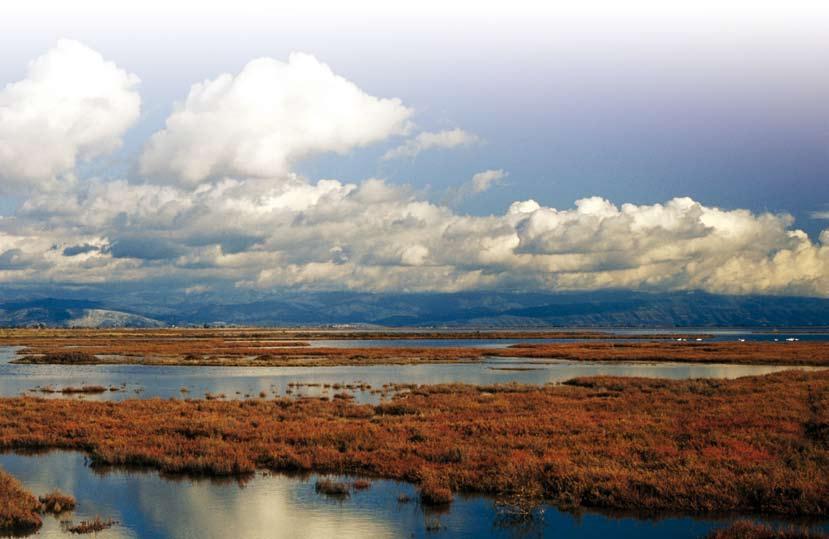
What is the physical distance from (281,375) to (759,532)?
211 feet

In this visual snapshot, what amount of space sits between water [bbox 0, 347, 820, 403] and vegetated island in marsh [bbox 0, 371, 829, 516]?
12158mm

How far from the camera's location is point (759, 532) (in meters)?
20.1

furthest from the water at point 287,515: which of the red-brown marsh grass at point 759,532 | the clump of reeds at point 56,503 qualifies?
the red-brown marsh grass at point 759,532

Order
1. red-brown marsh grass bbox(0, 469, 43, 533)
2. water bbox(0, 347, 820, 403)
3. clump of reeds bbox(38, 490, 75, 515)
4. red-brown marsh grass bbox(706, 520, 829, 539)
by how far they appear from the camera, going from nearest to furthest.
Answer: red-brown marsh grass bbox(706, 520, 829, 539)
red-brown marsh grass bbox(0, 469, 43, 533)
clump of reeds bbox(38, 490, 75, 515)
water bbox(0, 347, 820, 403)

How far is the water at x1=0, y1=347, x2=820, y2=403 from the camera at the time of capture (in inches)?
2391

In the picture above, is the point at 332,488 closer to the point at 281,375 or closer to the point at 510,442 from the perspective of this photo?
the point at 510,442

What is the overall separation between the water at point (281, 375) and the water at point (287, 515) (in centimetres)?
2735

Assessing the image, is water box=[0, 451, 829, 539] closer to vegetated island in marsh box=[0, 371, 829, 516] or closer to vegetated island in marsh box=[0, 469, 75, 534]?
vegetated island in marsh box=[0, 469, 75, 534]

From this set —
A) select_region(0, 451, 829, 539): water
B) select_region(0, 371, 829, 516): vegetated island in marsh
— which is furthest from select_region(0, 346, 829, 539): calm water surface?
select_region(0, 371, 829, 516): vegetated island in marsh

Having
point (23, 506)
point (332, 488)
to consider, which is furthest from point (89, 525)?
point (332, 488)

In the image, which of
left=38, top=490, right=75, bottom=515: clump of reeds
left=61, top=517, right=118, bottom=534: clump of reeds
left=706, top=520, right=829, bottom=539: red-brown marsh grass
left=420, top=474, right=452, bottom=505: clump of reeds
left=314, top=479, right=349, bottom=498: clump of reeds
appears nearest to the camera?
left=706, top=520, right=829, bottom=539: red-brown marsh grass

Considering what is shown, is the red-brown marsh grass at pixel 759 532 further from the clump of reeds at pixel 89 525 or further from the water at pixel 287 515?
the clump of reeds at pixel 89 525

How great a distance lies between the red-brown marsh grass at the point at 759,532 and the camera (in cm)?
1984

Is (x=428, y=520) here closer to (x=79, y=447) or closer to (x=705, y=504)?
(x=705, y=504)
